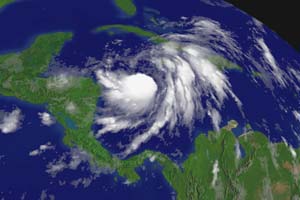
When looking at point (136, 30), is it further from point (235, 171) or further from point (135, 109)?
point (235, 171)

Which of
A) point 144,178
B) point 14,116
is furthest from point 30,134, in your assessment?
point 144,178

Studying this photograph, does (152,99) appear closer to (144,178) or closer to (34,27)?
(144,178)

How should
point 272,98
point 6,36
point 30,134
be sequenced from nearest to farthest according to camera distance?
point 30,134
point 6,36
point 272,98

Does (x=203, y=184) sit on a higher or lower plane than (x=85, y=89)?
lower

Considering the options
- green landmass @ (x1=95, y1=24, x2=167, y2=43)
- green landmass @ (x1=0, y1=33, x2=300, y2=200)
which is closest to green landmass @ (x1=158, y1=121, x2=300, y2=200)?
green landmass @ (x1=0, y1=33, x2=300, y2=200)

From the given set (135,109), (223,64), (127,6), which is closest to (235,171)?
(135,109)

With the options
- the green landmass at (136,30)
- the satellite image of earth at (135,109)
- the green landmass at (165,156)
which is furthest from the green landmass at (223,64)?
the green landmass at (165,156)

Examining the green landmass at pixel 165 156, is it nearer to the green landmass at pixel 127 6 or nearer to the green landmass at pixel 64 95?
the green landmass at pixel 64 95

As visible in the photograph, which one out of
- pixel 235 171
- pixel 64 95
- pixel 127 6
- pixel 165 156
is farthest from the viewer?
A: pixel 127 6
